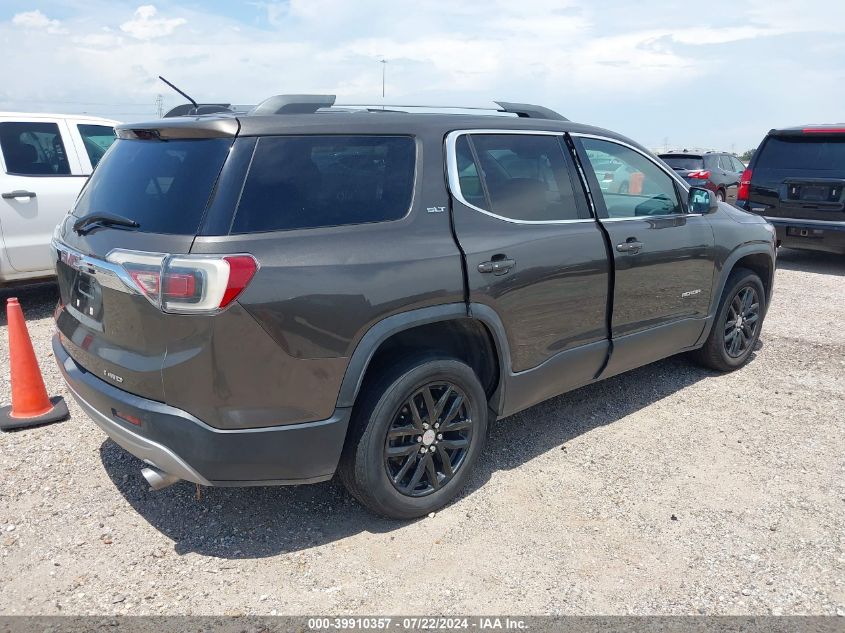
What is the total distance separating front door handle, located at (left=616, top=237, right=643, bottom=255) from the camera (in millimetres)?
3945

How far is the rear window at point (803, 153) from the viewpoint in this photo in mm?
8656

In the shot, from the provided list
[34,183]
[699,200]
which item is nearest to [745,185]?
[699,200]

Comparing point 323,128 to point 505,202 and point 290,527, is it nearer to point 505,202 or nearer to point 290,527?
point 505,202

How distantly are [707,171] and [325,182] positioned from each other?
1433cm

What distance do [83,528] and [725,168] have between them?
656 inches

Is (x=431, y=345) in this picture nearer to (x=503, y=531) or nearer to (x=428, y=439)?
(x=428, y=439)

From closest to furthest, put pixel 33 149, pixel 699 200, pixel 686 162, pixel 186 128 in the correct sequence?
1. pixel 186 128
2. pixel 699 200
3. pixel 33 149
4. pixel 686 162

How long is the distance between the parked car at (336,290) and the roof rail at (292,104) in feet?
0.06

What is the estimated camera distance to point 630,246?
3992 millimetres

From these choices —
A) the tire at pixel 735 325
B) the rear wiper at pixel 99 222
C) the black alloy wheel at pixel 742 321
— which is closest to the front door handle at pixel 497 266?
the rear wiper at pixel 99 222

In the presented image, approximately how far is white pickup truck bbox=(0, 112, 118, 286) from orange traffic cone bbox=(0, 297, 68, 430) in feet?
8.51

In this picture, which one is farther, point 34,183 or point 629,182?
point 34,183

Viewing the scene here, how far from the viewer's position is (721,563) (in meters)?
2.96

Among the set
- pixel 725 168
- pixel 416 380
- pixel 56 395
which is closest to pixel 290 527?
pixel 416 380
